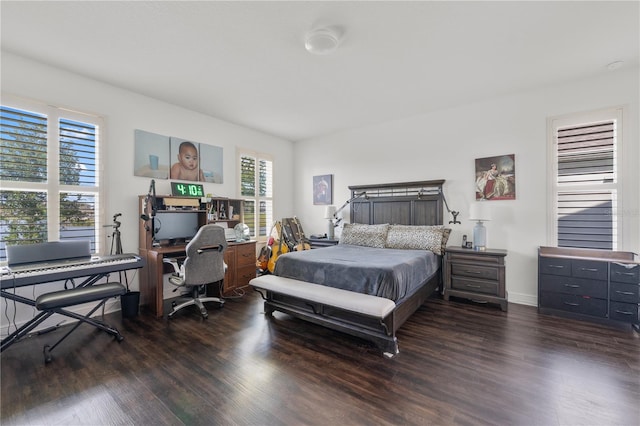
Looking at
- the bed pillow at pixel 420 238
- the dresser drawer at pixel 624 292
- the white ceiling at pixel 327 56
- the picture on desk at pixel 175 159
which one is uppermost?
the white ceiling at pixel 327 56

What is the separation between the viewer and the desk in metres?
3.38

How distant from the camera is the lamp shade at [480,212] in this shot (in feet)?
12.1

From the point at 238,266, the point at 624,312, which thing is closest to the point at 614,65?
the point at 624,312

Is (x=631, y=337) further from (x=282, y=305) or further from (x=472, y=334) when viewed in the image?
(x=282, y=305)

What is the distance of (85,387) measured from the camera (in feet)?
6.50

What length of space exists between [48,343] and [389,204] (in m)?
4.72

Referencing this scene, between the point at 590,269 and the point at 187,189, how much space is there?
5345mm

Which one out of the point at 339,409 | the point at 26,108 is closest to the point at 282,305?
the point at 339,409

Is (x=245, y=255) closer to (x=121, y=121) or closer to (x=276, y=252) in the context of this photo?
(x=276, y=252)

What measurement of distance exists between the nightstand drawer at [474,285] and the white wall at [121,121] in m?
3.98

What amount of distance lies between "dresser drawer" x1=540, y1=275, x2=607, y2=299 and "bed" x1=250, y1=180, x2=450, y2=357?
1251 millimetres

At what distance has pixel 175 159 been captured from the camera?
418 cm

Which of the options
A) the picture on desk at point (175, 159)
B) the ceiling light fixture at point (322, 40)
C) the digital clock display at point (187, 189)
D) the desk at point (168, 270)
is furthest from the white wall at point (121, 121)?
the ceiling light fixture at point (322, 40)

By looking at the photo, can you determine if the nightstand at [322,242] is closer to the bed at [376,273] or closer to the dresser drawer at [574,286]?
the bed at [376,273]
